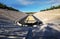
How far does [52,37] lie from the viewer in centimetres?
511

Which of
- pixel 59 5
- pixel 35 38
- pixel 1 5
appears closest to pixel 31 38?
pixel 35 38

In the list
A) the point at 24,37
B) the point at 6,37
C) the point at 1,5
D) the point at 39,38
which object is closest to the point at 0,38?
the point at 6,37

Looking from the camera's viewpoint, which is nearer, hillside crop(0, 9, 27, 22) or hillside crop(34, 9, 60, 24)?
hillside crop(34, 9, 60, 24)

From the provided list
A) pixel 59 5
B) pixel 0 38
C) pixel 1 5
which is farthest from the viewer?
pixel 59 5

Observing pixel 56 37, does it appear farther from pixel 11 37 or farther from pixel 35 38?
pixel 11 37

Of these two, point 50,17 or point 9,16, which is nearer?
point 50,17

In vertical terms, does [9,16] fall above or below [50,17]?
above

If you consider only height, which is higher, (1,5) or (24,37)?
(1,5)

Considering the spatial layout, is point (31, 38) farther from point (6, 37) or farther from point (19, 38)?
point (6, 37)

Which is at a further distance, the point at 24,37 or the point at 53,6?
the point at 53,6

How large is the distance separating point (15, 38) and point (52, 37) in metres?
0.93

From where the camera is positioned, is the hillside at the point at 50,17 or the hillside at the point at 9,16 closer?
the hillside at the point at 50,17

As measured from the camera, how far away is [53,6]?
90.2 ft

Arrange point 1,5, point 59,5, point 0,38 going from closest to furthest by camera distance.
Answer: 1. point 0,38
2. point 1,5
3. point 59,5
